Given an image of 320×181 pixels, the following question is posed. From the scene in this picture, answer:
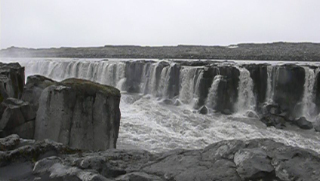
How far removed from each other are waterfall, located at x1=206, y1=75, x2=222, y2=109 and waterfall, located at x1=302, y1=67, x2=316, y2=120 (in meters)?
5.65

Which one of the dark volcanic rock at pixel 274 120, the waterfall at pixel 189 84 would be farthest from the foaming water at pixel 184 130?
the waterfall at pixel 189 84

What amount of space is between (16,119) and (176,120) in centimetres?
1143

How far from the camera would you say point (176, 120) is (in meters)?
18.5

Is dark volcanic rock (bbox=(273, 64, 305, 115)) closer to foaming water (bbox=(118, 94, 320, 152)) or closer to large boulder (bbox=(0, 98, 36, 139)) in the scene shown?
foaming water (bbox=(118, 94, 320, 152))

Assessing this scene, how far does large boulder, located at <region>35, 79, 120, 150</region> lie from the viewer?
8180 mm

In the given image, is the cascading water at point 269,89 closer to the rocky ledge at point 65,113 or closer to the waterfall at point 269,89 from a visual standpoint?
the waterfall at point 269,89

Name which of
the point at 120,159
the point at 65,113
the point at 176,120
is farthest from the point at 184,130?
the point at 120,159

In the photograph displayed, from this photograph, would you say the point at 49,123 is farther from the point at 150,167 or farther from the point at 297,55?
the point at 297,55

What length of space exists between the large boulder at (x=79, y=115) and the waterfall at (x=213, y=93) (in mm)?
14100

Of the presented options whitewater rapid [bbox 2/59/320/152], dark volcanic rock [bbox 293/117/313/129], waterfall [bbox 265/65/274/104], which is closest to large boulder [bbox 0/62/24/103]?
whitewater rapid [bbox 2/59/320/152]

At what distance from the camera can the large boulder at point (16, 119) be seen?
25.7ft

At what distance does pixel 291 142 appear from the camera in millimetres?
15555

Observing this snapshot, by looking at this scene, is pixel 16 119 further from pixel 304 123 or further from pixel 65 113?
pixel 304 123

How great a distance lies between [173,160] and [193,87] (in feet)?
62.2
